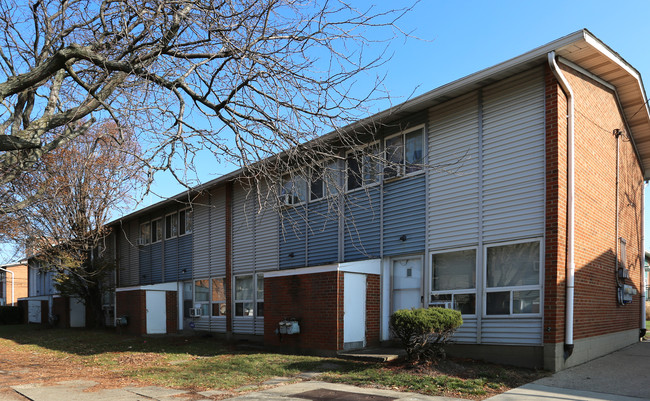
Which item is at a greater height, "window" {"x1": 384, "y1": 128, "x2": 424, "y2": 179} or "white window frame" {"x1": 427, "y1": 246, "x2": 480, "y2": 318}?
"window" {"x1": 384, "y1": 128, "x2": 424, "y2": 179}

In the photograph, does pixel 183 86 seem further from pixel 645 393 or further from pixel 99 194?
pixel 99 194

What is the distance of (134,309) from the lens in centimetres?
2072

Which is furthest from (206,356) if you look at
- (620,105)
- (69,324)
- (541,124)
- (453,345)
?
(69,324)

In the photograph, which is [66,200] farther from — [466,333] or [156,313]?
[466,333]

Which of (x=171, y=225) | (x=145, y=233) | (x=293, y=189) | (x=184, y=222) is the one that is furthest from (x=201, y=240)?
(x=293, y=189)

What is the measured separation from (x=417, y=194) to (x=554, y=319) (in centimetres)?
396

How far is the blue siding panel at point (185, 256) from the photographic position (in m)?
20.8

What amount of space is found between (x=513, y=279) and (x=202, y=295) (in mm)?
12955

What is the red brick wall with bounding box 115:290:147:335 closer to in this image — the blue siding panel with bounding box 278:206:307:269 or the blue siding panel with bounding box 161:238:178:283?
the blue siding panel with bounding box 161:238:178:283

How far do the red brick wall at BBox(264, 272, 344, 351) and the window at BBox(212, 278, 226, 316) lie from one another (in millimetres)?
5093

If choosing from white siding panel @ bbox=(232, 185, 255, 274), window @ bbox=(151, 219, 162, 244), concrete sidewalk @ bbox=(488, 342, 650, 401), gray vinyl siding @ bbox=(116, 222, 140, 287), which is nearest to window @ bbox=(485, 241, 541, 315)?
concrete sidewalk @ bbox=(488, 342, 650, 401)

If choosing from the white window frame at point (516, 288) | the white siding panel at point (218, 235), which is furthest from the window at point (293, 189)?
the white siding panel at point (218, 235)

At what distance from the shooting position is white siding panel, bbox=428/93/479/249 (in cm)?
1085

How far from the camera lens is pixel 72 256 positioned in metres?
17.8
